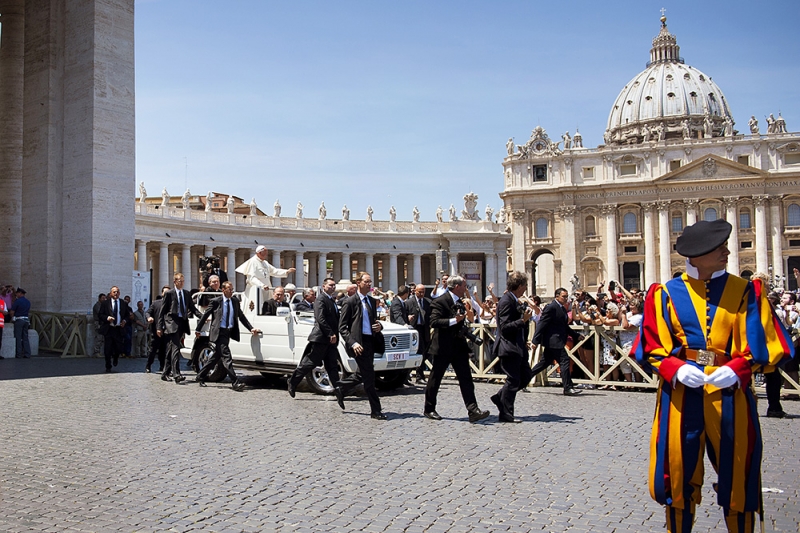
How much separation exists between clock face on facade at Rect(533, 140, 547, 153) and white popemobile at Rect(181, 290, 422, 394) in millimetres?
79031

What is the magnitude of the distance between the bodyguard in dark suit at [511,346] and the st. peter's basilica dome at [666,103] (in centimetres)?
10414

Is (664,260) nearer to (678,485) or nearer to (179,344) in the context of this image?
(179,344)

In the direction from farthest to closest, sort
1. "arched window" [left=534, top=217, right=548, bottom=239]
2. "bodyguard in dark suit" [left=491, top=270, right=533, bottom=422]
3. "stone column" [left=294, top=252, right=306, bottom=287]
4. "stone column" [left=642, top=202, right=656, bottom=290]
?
"arched window" [left=534, top=217, right=548, bottom=239], "stone column" [left=642, top=202, right=656, bottom=290], "stone column" [left=294, top=252, right=306, bottom=287], "bodyguard in dark suit" [left=491, top=270, right=533, bottom=422]

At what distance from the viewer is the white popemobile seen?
11.7 metres

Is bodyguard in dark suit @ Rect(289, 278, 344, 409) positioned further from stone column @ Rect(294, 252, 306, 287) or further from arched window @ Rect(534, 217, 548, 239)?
arched window @ Rect(534, 217, 548, 239)

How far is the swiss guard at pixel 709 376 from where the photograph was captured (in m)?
3.91

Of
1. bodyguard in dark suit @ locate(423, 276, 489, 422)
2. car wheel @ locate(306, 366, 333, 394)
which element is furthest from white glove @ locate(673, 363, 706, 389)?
car wheel @ locate(306, 366, 333, 394)

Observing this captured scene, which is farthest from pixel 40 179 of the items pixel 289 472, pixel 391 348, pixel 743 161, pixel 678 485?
pixel 743 161

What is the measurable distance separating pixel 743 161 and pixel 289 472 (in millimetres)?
87034

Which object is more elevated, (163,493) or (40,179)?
(40,179)

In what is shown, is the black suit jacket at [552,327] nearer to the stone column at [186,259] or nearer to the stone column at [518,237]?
the stone column at [186,259]

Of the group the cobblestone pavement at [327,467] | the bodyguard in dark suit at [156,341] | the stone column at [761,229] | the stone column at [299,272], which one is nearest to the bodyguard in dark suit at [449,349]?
the cobblestone pavement at [327,467]

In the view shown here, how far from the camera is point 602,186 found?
85500mm

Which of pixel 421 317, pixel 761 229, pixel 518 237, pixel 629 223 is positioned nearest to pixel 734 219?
pixel 761 229
